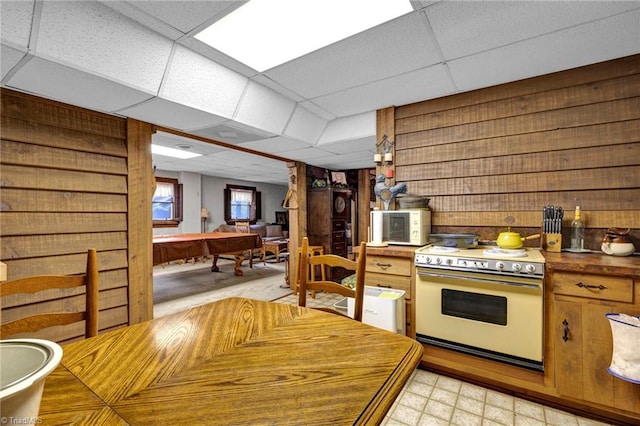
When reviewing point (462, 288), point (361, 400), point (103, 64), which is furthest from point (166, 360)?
point (462, 288)

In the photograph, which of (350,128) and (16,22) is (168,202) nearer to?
(350,128)

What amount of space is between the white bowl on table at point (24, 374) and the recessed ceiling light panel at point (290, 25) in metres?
1.86

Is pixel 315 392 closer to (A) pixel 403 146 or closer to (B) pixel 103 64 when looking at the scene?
(B) pixel 103 64

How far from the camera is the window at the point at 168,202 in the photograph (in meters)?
7.14

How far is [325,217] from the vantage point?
5.25 meters

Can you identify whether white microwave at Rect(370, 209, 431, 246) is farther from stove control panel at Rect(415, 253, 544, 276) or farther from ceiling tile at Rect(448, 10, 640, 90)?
ceiling tile at Rect(448, 10, 640, 90)

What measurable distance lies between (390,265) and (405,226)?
1.43ft

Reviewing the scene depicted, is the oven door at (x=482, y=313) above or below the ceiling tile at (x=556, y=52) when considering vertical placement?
below

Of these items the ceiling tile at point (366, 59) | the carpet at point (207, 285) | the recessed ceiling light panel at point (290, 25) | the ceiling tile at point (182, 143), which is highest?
the recessed ceiling light panel at point (290, 25)

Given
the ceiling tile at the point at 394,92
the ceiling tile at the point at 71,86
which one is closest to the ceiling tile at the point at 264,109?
the ceiling tile at the point at 394,92

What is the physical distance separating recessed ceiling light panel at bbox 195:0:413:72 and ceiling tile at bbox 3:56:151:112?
719 mm

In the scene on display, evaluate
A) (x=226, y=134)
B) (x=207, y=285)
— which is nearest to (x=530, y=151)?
(x=226, y=134)

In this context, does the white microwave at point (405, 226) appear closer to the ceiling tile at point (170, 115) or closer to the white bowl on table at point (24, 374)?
the ceiling tile at point (170, 115)

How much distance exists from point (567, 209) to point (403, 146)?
5.01ft
